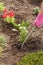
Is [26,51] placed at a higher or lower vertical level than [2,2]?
lower

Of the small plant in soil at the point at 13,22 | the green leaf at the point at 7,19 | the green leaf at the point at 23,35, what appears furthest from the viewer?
the green leaf at the point at 7,19

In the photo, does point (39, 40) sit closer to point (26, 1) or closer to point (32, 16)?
point (32, 16)

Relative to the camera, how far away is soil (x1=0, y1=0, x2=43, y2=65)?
13.2 ft

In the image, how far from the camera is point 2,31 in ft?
15.2

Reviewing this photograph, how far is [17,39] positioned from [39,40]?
397mm

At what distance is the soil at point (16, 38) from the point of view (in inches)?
159

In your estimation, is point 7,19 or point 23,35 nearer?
point 23,35

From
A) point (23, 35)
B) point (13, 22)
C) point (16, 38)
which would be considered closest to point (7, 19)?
point (13, 22)

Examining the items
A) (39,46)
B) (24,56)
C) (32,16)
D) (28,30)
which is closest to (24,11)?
(32,16)

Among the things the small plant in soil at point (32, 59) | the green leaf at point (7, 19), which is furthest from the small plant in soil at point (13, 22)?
the small plant in soil at point (32, 59)

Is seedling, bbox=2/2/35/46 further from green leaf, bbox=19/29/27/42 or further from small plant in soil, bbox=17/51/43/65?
small plant in soil, bbox=17/51/43/65

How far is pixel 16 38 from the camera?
4496 millimetres

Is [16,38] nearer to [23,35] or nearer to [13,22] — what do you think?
[23,35]

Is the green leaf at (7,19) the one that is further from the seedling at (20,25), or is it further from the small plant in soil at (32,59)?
the small plant in soil at (32,59)
